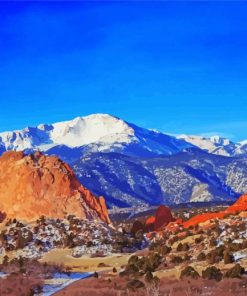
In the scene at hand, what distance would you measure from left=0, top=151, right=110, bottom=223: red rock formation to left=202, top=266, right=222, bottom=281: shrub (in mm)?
56202

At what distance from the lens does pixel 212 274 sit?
71.1 m

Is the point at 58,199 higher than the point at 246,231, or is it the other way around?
the point at 58,199

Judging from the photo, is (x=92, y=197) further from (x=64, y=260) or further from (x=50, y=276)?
(x=50, y=276)

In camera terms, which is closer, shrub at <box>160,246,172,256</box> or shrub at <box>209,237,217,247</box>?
shrub at <box>209,237,217,247</box>

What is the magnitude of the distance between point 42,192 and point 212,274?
60835 millimetres

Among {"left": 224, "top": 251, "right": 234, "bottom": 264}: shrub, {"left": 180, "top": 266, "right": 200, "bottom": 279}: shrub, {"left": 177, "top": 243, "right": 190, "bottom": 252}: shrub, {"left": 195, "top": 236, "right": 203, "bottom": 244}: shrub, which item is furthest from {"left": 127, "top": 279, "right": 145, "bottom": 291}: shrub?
{"left": 195, "top": 236, "right": 203, "bottom": 244}: shrub

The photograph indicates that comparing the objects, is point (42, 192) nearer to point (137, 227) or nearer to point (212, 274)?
A: point (137, 227)

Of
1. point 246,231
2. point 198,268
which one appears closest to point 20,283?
point 198,268

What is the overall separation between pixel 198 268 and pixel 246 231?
22.6 m

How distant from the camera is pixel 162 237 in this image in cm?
12519

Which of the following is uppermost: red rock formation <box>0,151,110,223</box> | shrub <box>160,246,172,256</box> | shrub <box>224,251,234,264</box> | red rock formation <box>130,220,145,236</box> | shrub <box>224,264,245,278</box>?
red rock formation <box>0,151,110,223</box>

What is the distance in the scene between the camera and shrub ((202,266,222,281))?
231 feet

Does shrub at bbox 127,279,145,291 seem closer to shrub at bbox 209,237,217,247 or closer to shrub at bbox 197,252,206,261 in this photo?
shrub at bbox 197,252,206,261


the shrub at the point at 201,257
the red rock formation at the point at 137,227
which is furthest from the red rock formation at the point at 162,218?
the shrub at the point at 201,257
